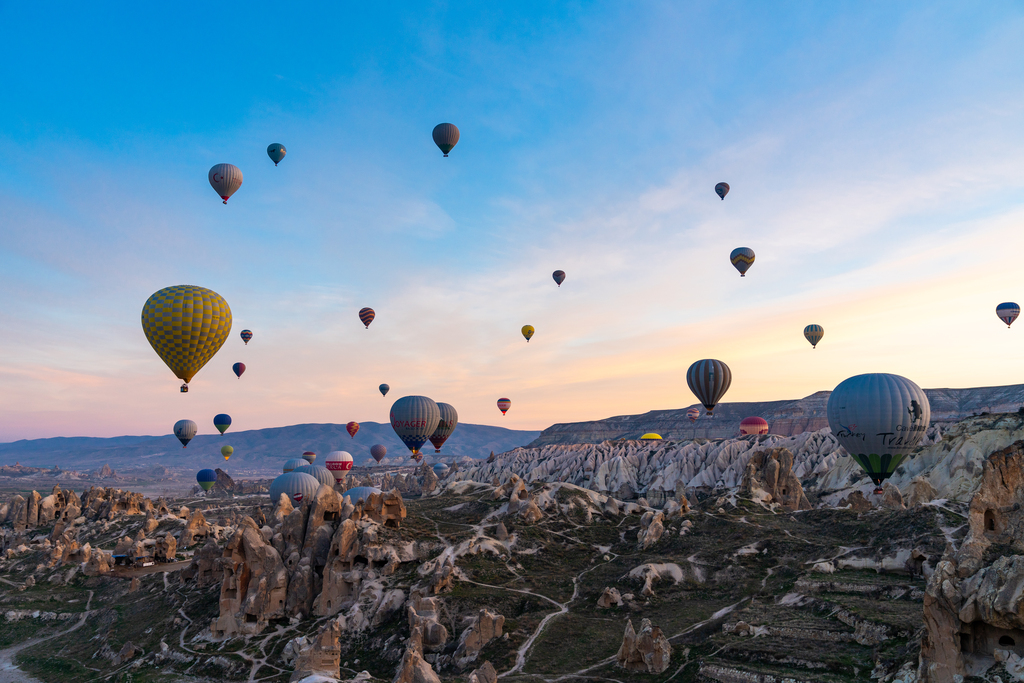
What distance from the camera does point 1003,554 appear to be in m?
26.6

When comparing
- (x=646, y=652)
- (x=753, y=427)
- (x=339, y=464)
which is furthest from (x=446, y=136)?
(x=753, y=427)

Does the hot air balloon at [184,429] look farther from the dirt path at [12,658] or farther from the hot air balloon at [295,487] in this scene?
the dirt path at [12,658]

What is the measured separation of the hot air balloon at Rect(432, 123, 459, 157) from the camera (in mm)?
85625

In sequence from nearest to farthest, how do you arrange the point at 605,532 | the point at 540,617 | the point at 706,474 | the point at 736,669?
Answer: 1. the point at 736,669
2. the point at 540,617
3. the point at 605,532
4. the point at 706,474

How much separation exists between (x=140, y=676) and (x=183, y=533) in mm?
52127

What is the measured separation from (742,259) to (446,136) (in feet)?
156

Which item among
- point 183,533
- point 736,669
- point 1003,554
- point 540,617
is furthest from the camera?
point 183,533

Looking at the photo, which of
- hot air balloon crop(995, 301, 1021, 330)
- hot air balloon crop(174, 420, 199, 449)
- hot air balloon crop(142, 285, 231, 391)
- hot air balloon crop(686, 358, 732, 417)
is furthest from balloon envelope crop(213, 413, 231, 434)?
hot air balloon crop(995, 301, 1021, 330)

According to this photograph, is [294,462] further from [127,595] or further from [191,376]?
[191,376]

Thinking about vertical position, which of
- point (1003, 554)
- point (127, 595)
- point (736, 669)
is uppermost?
point (1003, 554)

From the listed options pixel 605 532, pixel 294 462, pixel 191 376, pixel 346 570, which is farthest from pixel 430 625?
pixel 294 462

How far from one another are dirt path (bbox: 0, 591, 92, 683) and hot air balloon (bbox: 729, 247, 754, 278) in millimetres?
Answer: 96042

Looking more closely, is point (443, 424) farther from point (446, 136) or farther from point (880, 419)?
point (880, 419)

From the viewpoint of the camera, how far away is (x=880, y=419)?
2149 inches
